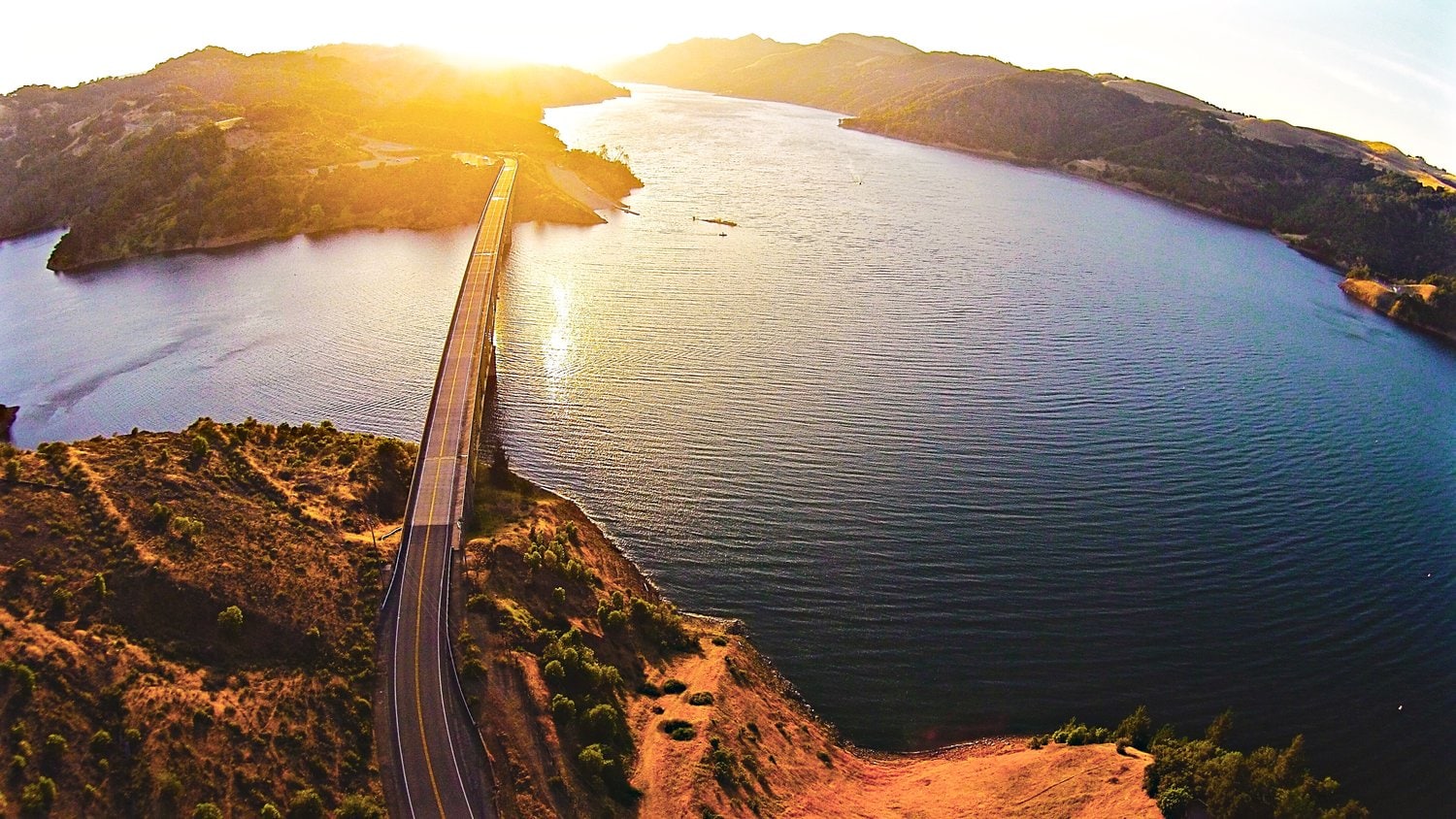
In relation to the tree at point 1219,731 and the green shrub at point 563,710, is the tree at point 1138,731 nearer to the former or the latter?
the tree at point 1219,731

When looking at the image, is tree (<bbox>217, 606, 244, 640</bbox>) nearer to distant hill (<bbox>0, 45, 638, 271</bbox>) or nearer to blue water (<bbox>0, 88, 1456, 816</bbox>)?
blue water (<bbox>0, 88, 1456, 816</bbox>)

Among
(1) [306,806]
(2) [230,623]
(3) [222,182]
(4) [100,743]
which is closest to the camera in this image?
(4) [100,743]

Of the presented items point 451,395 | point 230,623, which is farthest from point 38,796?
point 451,395

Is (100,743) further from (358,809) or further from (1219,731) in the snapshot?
(1219,731)

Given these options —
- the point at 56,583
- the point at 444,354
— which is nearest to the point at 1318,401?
the point at 444,354

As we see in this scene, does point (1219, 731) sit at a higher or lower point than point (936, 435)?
lower

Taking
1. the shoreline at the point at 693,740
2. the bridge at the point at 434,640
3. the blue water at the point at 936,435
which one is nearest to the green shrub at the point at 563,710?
the shoreline at the point at 693,740

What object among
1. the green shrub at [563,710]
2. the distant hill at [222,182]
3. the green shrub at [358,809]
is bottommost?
the green shrub at [358,809]
